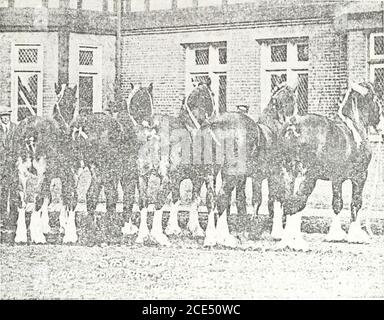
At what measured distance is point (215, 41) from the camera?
605 cm

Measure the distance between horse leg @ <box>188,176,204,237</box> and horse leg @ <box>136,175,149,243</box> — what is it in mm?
354

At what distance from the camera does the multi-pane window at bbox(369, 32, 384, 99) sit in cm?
579

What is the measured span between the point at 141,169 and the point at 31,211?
37.5 inches

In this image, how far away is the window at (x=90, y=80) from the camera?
602 centimetres

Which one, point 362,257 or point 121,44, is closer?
point 362,257

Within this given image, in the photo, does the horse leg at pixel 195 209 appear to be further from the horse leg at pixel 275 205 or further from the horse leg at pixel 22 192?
the horse leg at pixel 22 192

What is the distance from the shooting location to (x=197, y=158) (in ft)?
19.4

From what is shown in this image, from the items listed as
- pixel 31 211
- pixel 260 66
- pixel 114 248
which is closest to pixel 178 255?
pixel 114 248

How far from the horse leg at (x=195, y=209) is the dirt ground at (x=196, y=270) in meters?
0.09

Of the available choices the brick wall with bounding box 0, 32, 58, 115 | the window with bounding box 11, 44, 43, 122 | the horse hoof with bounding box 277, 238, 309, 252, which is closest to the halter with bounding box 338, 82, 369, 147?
the horse hoof with bounding box 277, 238, 309, 252

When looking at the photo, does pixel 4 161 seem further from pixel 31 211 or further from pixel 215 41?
pixel 215 41

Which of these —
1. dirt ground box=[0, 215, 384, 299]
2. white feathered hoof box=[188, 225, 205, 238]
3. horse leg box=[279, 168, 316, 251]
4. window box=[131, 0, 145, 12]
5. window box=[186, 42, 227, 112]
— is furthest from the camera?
window box=[131, 0, 145, 12]

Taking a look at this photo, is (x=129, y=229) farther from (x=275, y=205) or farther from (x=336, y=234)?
(x=336, y=234)

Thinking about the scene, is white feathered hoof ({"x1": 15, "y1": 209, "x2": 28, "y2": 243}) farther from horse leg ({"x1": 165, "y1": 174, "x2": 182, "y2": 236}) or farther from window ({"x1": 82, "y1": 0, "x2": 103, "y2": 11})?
window ({"x1": 82, "y1": 0, "x2": 103, "y2": 11})
